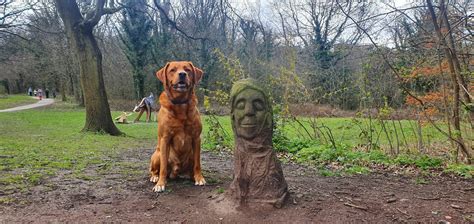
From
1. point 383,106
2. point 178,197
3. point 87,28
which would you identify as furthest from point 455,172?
point 87,28

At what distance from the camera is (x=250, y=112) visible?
4.06 metres

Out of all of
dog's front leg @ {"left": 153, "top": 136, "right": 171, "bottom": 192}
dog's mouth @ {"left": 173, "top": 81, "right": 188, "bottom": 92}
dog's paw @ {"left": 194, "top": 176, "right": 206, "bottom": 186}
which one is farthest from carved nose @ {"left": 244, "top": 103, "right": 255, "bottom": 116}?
dog's paw @ {"left": 194, "top": 176, "right": 206, "bottom": 186}

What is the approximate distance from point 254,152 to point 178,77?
127 centimetres

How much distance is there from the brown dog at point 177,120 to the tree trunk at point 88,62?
8345mm

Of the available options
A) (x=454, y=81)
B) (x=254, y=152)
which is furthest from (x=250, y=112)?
(x=454, y=81)

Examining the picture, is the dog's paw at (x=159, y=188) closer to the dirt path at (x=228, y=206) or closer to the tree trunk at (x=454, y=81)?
the dirt path at (x=228, y=206)

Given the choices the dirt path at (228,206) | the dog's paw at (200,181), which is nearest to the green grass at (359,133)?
the dirt path at (228,206)

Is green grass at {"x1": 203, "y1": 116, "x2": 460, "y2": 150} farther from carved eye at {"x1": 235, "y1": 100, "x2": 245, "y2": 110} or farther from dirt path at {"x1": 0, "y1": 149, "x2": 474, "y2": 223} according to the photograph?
carved eye at {"x1": 235, "y1": 100, "x2": 245, "y2": 110}

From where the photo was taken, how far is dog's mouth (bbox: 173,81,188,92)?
453 cm

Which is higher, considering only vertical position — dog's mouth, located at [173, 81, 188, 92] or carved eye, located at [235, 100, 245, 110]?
dog's mouth, located at [173, 81, 188, 92]

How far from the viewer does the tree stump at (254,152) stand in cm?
408

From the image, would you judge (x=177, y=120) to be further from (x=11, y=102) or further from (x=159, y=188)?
(x=11, y=102)

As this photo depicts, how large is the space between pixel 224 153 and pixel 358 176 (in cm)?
381

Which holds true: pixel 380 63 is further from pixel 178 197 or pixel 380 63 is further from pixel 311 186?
pixel 178 197
